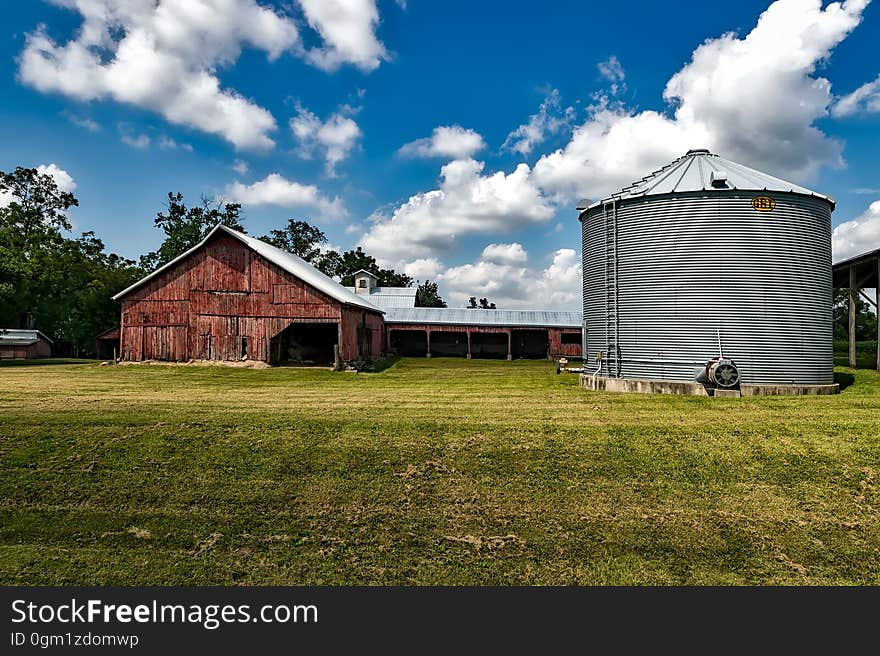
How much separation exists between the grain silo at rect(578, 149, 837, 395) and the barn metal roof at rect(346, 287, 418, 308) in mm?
37001

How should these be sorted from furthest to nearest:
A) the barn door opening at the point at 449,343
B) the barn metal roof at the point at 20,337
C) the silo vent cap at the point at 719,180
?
the barn door opening at the point at 449,343, the barn metal roof at the point at 20,337, the silo vent cap at the point at 719,180

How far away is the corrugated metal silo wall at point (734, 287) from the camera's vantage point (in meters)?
17.7

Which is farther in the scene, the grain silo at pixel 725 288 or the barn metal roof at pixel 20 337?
the barn metal roof at pixel 20 337

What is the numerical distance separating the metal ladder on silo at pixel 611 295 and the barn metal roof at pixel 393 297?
35.5 m

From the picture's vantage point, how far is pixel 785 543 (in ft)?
26.3

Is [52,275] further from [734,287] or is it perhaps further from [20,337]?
[734,287]

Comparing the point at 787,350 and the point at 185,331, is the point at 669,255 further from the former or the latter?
the point at 185,331

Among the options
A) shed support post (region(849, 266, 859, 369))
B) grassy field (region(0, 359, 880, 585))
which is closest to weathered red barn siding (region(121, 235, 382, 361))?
grassy field (region(0, 359, 880, 585))

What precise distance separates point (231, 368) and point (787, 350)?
24.6 m

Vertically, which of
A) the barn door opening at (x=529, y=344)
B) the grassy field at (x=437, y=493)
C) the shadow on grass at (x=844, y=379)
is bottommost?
the grassy field at (x=437, y=493)

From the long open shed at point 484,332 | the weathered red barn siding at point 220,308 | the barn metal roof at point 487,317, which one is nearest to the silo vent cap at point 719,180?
the weathered red barn siding at point 220,308

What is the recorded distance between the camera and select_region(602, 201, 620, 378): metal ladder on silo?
65.0 ft

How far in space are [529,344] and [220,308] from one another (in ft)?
98.9

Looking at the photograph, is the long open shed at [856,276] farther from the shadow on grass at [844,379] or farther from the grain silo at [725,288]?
the grain silo at [725,288]
